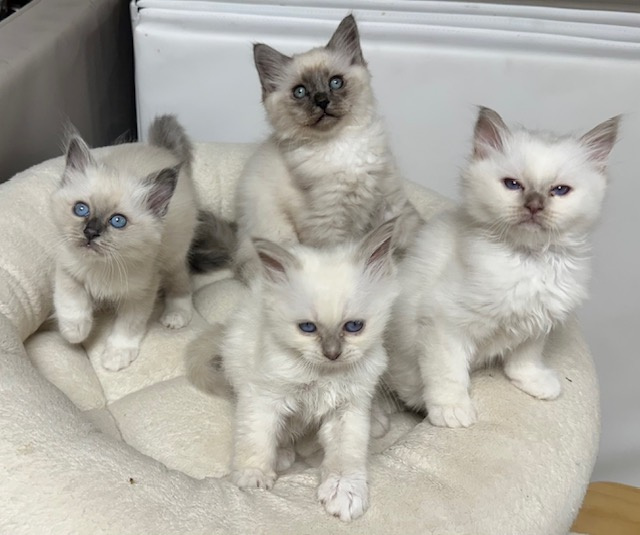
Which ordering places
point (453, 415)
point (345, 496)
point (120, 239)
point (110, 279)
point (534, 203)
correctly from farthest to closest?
point (110, 279)
point (120, 239)
point (453, 415)
point (534, 203)
point (345, 496)

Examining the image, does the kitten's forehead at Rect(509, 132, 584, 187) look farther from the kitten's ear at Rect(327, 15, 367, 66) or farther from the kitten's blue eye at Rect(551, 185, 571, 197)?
the kitten's ear at Rect(327, 15, 367, 66)

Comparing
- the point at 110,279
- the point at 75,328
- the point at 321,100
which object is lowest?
the point at 75,328

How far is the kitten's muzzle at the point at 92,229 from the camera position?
1.47 meters

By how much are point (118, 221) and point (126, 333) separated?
334 mm

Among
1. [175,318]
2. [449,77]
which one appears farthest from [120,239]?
[449,77]

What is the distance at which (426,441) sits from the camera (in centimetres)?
135

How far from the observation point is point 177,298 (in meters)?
1.90

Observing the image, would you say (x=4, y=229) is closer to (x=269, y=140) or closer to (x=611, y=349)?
(x=269, y=140)

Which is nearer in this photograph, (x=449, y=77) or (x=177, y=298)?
(x=177, y=298)

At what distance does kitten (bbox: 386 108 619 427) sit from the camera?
1.30 metres

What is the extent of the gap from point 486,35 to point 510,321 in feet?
3.55

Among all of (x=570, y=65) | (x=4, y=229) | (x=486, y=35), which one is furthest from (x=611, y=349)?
(x=4, y=229)

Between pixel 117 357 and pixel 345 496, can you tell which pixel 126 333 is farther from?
pixel 345 496

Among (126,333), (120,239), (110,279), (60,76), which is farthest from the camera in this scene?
(60,76)
